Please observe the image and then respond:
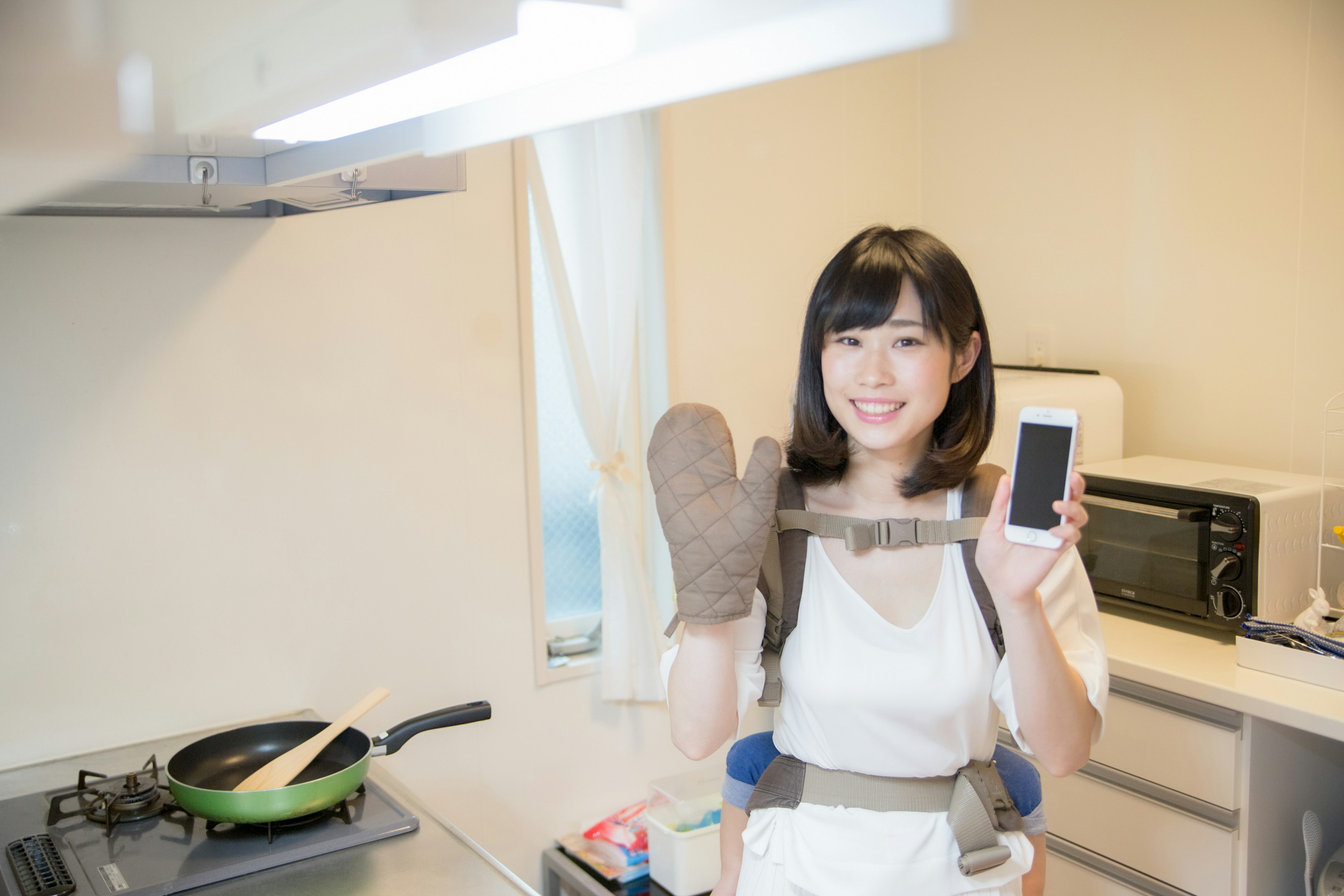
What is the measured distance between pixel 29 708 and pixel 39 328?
63 cm

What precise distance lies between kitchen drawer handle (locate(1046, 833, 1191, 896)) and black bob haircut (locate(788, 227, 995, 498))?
1.10m

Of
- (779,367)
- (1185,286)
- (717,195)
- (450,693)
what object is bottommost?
(450,693)

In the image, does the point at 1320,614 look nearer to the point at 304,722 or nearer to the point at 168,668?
the point at 304,722

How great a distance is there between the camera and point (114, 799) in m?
1.42

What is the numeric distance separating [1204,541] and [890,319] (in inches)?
45.5

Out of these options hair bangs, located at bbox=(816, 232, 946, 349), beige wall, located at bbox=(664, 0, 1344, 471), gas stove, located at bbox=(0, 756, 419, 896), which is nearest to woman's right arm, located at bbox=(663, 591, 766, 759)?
hair bangs, located at bbox=(816, 232, 946, 349)

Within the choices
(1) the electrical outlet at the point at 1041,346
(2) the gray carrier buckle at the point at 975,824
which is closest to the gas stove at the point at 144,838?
(2) the gray carrier buckle at the point at 975,824

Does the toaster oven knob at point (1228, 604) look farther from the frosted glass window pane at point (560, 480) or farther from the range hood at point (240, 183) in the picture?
the range hood at point (240, 183)

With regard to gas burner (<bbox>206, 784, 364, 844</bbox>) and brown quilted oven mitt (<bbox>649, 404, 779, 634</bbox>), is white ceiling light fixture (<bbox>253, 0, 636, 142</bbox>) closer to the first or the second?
brown quilted oven mitt (<bbox>649, 404, 779, 634</bbox>)

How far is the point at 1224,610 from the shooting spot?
1946 millimetres

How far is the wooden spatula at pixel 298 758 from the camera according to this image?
1410 millimetres

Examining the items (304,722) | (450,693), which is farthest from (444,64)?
(450,693)

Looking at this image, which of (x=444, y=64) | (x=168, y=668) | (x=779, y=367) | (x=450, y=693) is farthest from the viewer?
(x=779, y=367)

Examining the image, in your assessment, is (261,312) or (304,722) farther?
(261,312)
